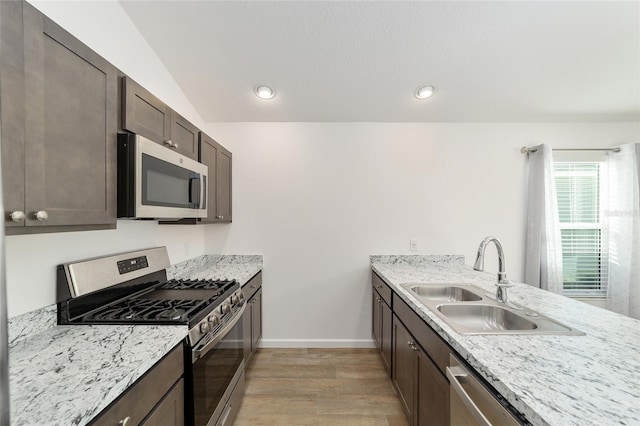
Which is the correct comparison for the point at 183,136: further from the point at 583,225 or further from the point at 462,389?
the point at 583,225

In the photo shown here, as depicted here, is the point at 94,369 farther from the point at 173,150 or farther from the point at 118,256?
the point at 173,150

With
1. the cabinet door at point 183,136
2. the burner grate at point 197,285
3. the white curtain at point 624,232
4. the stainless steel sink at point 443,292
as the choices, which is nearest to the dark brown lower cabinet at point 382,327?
the stainless steel sink at point 443,292

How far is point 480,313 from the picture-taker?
60.0 inches

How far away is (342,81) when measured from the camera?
7.43 feet

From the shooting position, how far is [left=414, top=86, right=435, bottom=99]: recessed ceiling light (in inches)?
90.9

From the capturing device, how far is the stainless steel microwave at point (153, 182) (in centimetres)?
121

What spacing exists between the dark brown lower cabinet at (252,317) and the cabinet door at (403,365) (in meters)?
1.15

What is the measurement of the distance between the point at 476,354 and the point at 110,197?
1610 mm

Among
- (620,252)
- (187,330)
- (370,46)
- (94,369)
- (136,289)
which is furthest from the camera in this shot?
(620,252)

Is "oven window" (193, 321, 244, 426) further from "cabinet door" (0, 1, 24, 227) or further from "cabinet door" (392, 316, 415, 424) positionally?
"cabinet door" (392, 316, 415, 424)

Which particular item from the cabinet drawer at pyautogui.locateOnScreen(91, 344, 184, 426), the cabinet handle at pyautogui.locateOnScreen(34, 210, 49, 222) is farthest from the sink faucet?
the cabinet handle at pyautogui.locateOnScreen(34, 210, 49, 222)

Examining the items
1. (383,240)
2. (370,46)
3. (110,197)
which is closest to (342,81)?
(370,46)

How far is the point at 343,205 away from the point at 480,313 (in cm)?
159

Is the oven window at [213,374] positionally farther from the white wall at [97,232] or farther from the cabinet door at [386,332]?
the cabinet door at [386,332]
